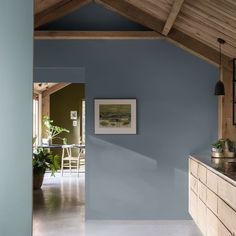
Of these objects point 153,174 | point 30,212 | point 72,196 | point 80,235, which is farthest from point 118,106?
point 30,212

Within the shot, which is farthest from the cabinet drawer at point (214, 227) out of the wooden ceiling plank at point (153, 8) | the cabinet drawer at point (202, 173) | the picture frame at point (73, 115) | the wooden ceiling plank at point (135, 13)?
the picture frame at point (73, 115)

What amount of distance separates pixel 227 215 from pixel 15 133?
2117mm

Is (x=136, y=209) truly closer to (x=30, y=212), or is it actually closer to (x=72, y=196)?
(x=72, y=196)

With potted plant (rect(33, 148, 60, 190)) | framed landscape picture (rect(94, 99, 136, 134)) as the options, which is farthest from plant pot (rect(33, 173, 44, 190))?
framed landscape picture (rect(94, 99, 136, 134))

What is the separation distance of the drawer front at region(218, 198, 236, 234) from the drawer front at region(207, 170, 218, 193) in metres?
0.22

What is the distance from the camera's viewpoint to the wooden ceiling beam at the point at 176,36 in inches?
224

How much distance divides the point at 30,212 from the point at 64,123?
32.9ft

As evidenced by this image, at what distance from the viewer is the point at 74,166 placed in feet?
38.9

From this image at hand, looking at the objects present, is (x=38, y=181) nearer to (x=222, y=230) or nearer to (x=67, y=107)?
(x=67, y=107)

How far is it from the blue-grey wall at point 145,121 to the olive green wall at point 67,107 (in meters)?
6.20

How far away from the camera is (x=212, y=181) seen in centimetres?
419

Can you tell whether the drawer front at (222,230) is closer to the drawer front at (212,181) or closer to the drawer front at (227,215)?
the drawer front at (227,215)

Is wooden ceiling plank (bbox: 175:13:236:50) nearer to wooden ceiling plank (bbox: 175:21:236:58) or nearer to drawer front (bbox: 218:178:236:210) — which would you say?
wooden ceiling plank (bbox: 175:21:236:58)

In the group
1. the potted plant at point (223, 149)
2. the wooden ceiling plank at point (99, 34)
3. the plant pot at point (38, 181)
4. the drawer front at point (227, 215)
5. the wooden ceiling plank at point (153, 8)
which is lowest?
the plant pot at point (38, 181)
